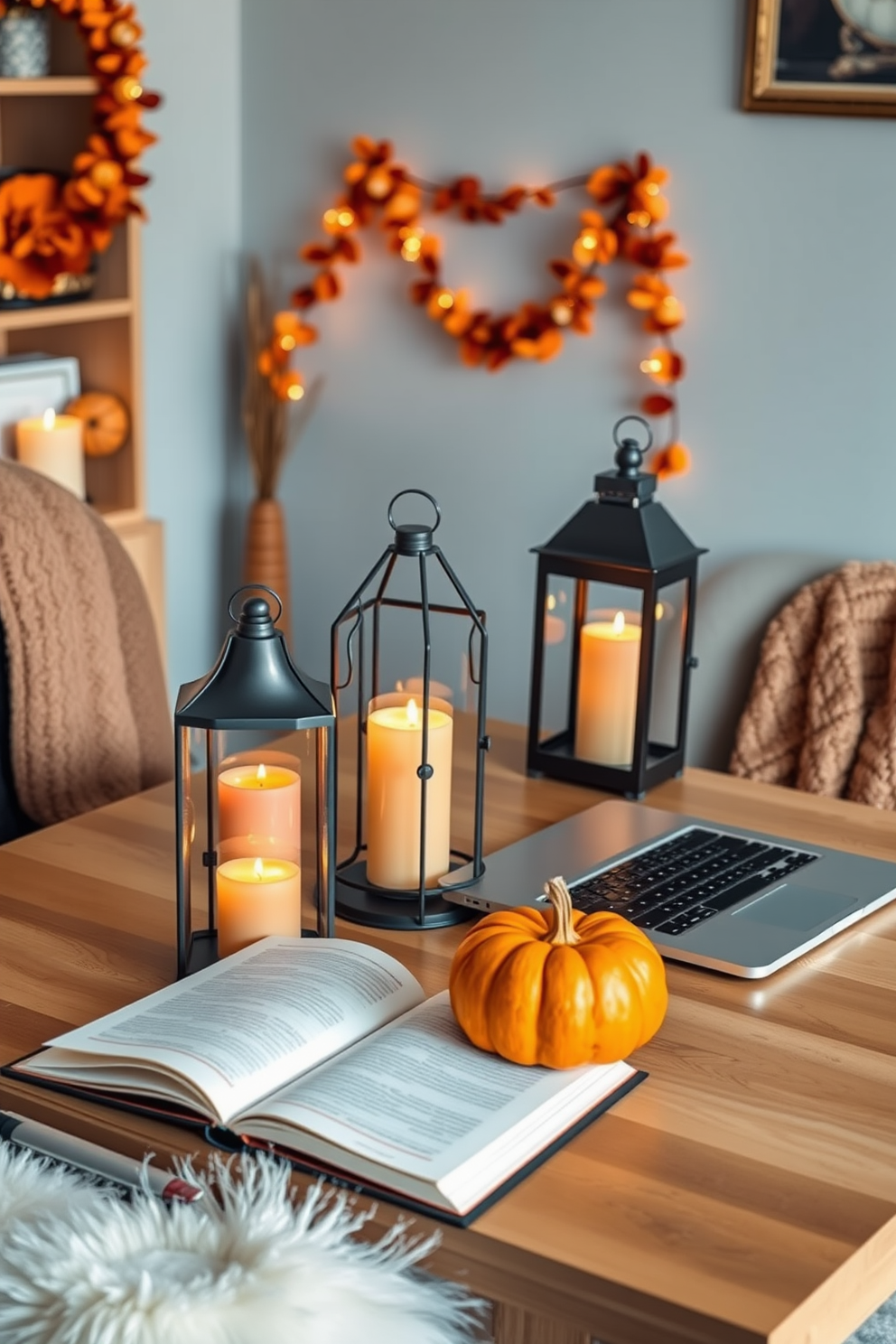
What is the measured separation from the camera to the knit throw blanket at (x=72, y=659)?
1896mm

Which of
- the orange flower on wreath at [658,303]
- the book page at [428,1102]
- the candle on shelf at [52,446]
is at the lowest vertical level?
the book page at [428,1102]

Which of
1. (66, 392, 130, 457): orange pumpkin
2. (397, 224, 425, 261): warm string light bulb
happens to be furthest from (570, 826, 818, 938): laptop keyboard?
(397, 224, 425, 261): warm string light bulb

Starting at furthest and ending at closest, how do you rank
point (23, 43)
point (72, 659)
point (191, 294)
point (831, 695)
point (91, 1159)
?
point (191, 294)
point (23, 43)
point (831, 695)
point (72, 659)
point (91, 1159)

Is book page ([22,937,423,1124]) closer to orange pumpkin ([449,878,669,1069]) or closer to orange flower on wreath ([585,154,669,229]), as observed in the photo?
orange pumpkin ([449,878,669,1069])

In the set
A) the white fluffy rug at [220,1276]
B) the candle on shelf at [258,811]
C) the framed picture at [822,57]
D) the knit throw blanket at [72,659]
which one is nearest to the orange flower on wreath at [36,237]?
the knit throw blanket at [72,659]

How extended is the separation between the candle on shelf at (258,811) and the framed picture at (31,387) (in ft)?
5.23

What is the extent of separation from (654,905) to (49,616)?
0.85 m

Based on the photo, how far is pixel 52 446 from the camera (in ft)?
9.05

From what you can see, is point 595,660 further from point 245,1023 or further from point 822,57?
point 822,57

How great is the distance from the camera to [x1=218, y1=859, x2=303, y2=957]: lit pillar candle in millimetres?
1318

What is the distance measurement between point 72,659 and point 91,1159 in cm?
94

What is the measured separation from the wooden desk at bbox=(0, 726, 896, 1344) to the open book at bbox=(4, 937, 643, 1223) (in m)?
0.02

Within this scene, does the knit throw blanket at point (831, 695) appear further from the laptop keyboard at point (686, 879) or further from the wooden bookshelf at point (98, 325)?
the wooden bookshelf at point (98, 325)

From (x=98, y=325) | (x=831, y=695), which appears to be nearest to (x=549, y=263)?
(x=98, y=325)
